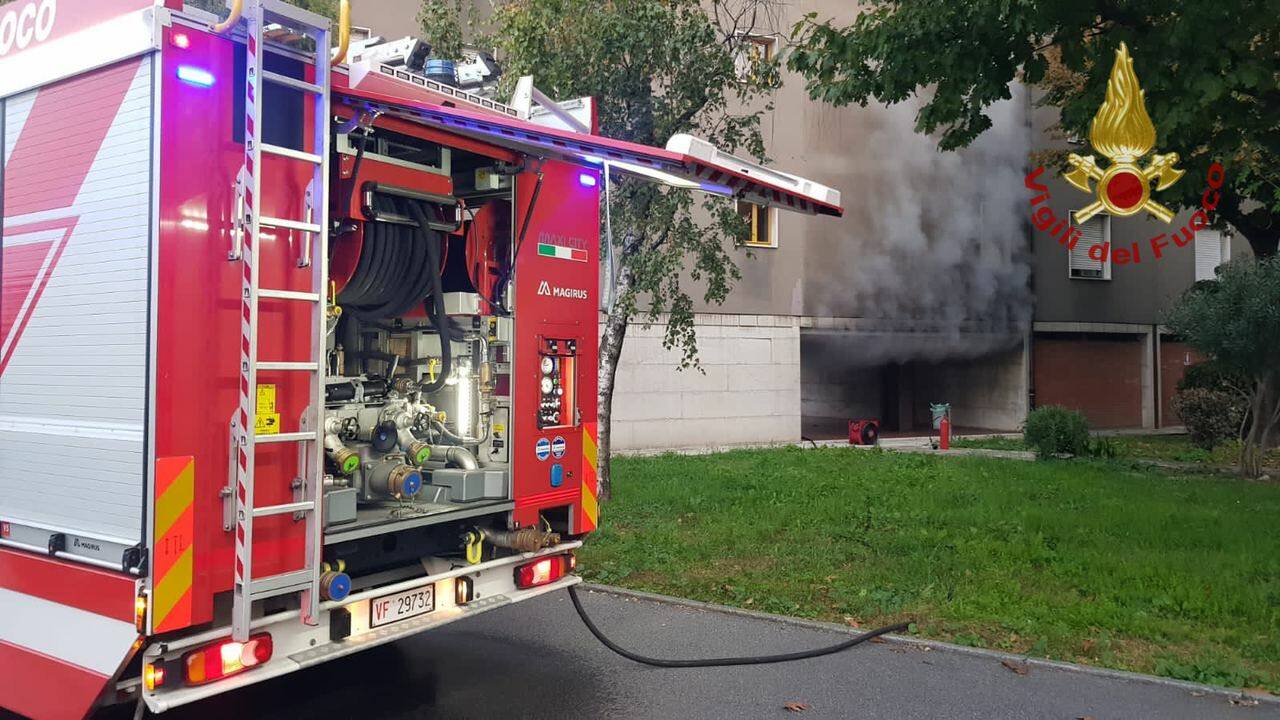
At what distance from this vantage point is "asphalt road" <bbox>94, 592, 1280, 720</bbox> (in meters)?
4.96

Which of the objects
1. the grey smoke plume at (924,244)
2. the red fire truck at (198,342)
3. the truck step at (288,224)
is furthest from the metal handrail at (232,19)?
the grey smoke plume at (924,244)

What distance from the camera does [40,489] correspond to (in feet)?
13.1

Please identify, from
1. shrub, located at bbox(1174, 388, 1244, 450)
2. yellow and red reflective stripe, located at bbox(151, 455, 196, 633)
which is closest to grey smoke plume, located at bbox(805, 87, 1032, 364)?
shrub, located at bbox(1174, 388, 1244, 450)

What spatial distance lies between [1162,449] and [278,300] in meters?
18.2

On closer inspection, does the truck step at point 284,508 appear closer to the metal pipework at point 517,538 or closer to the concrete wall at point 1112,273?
the metal pipework at point 517,538

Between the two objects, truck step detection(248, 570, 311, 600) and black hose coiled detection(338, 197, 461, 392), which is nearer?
truck step detection(248, 570, 311, 600)

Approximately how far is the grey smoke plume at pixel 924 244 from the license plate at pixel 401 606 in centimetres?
1488

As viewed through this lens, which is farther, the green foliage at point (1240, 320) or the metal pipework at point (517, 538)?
the green foliage at point (1240, 320)

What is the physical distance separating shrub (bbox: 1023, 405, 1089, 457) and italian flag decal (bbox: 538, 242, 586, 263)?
12.5 m

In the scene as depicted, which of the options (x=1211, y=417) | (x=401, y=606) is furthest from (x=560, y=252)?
(x=1211, y=417)

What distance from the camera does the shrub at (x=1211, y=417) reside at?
725 inches

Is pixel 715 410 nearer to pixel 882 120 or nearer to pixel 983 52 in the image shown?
pixel 882 120

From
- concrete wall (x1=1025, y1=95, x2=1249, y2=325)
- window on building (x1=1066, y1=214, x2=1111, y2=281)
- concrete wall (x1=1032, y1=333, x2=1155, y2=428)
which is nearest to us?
concrete wall (x1=1025, y1=95, x2=1249, y2=325)

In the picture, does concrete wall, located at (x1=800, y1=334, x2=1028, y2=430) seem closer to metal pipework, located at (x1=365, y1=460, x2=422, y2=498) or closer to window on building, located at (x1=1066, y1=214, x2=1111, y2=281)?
window on building, located at (x1=1066, y1=214, x2=1111, y2=281)
